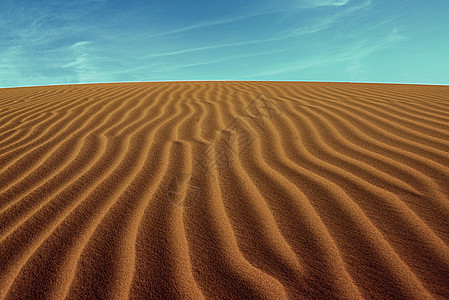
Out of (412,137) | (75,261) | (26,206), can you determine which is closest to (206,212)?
(75,261)

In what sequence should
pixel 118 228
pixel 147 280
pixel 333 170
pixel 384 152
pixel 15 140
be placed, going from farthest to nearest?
pixel 15 140
pixel 384 152
pixel 333 170
pixel 118 228
pixel 147 280

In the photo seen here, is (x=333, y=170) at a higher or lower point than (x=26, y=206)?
higher

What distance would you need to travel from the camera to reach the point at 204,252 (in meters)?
1.30

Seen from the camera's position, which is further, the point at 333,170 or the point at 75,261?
the point at 333,170

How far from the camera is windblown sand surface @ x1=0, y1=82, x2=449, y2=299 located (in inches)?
45.0

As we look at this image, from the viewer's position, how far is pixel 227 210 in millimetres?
1619

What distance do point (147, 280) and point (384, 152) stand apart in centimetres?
205

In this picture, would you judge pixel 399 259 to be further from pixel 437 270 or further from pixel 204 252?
pixel 204 252

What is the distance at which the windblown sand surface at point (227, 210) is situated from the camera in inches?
45.0

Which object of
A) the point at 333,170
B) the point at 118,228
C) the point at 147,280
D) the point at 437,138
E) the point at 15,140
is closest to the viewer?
the point at 147,280

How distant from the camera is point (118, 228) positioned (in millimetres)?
1464

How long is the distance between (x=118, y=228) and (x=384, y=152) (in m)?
2.07

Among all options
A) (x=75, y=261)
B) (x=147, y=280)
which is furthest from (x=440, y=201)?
(x=75, y=261)

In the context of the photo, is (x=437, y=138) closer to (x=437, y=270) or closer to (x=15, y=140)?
(x=437, y=270)
